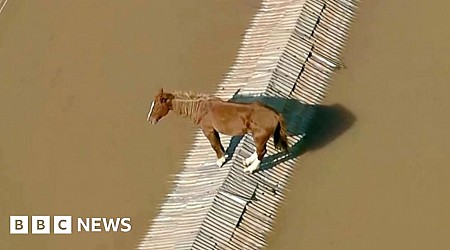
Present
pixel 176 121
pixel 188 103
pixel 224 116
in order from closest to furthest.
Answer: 1. pixel 224 116
2. pixel 188 103
3. pixel 176 121

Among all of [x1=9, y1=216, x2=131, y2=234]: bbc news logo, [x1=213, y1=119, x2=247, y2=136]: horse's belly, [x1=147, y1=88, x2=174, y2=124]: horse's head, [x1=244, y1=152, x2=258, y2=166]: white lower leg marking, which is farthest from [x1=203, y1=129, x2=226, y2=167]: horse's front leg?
[x1=9, y1=216, x2=131, y2=234]: bbc news logo

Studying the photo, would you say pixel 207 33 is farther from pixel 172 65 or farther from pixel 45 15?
pixel 45 15

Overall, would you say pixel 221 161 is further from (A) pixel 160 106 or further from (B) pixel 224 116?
(A) pixel 160 106

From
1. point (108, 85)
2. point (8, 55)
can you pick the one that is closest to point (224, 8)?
point (108, 85)

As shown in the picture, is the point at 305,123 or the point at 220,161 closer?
the point at 220,161

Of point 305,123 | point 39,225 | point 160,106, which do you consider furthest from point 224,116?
point 39,225

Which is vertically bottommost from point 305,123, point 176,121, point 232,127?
point 176,121

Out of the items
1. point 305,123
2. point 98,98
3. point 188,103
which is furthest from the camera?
point 98,98

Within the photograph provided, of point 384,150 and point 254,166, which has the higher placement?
point 384,150
